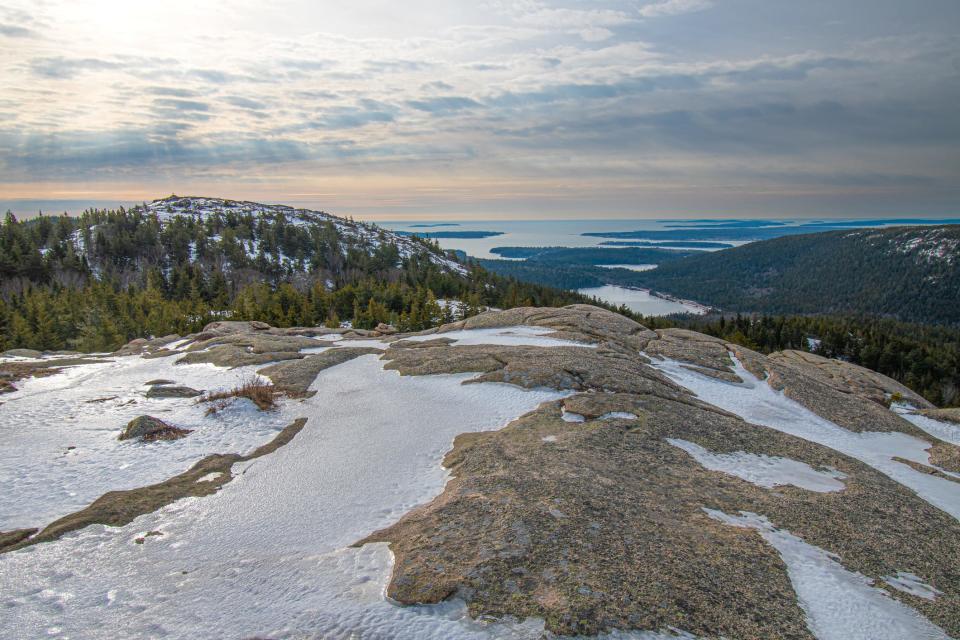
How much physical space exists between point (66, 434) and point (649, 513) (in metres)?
19.3

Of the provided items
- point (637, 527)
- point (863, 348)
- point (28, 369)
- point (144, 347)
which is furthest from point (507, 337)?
point (863, 348)

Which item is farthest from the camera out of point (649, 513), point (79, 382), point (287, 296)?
point (287, 296)

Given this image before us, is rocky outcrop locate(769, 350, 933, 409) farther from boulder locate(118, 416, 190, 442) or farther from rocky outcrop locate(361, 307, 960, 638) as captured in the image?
boulder locate(118, 416, 190, 442)

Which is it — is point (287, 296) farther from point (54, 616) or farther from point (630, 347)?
point (54, 616)

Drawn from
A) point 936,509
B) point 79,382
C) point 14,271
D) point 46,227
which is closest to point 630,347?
point 936,509

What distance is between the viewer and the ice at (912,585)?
8961 millimetres

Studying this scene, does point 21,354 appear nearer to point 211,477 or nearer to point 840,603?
point 211,477

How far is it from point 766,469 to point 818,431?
9429 millimetres

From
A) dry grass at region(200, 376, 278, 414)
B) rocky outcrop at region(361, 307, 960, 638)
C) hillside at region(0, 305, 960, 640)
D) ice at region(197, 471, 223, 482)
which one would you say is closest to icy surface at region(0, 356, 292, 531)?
hillside at region(0, 305, 960, 640)

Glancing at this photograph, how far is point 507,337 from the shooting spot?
1199 inches

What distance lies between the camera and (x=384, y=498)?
38.9 feet

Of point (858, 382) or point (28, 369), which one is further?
point (858, 382)

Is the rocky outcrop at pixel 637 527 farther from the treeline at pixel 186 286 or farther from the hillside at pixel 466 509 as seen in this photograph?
the treeline at pixel 186 286

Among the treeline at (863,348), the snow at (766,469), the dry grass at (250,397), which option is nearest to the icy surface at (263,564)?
the dry grass at (250,397)
